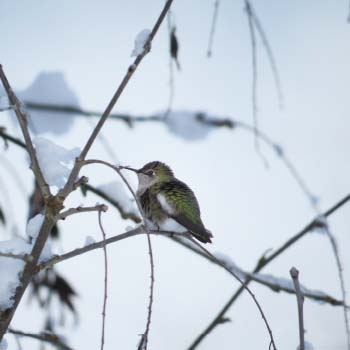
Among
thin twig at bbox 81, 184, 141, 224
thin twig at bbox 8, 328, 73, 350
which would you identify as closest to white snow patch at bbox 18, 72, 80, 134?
thin twig at bbox 81, 184, 141, 224

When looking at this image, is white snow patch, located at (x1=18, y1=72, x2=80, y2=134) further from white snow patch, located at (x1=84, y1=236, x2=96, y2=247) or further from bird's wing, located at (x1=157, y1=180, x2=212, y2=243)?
white snow patch, located at (x1=84, y1=236, x2=96, y2=247)

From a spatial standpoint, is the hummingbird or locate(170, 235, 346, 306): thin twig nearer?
locate(170, 235, 346, 306): thin twig

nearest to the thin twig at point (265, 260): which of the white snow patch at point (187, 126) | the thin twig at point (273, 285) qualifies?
Result: the thin twig at point (273, 285)

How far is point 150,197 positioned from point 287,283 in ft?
3.08

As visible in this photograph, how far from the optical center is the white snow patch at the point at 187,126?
129 inches

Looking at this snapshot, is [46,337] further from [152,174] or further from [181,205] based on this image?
[152,174]

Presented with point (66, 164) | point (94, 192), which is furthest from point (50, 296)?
point (66, 164)

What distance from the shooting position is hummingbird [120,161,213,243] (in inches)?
122

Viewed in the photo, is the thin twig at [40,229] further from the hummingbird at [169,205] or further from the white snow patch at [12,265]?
the hummingbird at [169,205]

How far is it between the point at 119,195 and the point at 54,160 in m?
1.26

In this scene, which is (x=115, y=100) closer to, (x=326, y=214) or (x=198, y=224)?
(x=326, y=214)

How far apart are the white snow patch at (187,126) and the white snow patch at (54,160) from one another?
1217 mm

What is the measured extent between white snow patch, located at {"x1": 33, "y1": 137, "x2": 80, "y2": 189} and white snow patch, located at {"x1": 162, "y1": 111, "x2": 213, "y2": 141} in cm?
122

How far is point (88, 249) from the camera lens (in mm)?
1747
